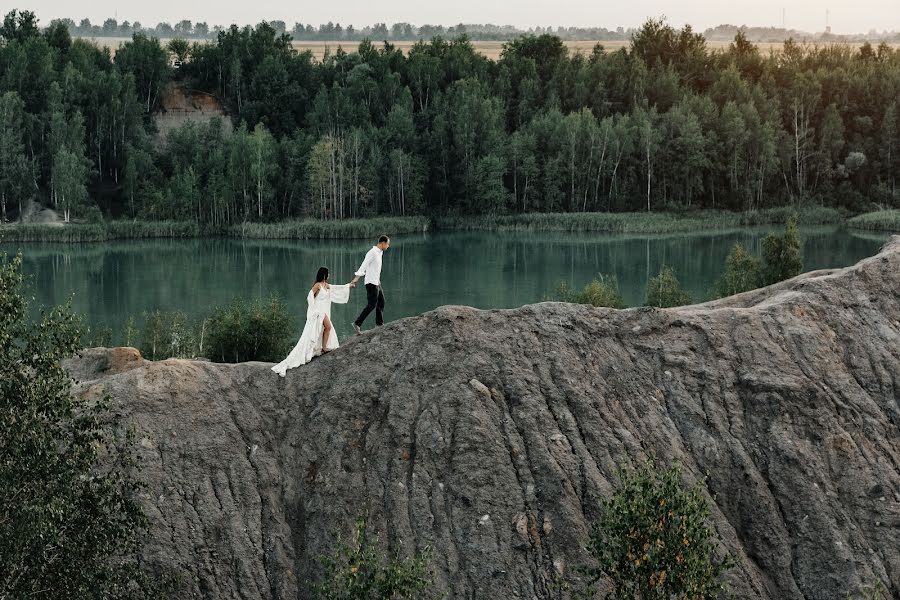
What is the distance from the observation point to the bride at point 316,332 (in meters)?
17.6

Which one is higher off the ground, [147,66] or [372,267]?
[147,66]

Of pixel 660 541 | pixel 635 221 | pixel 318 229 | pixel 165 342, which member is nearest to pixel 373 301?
pixel 660 541

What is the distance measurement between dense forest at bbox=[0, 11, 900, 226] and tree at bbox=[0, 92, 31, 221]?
0.51 ft

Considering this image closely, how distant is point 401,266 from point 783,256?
33.7 m

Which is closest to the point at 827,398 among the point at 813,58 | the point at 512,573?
the point at 512,573

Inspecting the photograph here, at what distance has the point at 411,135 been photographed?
10194 centimetres

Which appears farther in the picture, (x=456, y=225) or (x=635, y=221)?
(x=456, y=225)

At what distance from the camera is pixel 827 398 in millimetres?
17344

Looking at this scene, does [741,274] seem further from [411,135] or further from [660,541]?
[411,135]

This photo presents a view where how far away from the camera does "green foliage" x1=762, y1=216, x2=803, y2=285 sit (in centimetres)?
3888

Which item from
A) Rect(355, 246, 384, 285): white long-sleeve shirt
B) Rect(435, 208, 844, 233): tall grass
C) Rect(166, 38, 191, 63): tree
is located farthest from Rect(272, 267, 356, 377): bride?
Rect(166, 38, 191, 63): tree

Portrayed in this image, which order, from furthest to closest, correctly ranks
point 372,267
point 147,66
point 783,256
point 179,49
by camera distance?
point 179,49, point 147,66, point 783,256, point 372,267

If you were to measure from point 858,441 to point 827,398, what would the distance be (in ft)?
2.44

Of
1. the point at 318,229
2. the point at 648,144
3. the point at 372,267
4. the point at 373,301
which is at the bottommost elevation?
the point at 318,229
